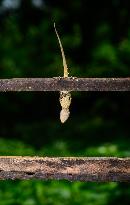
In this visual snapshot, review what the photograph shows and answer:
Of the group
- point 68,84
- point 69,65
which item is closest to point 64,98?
point 68,84

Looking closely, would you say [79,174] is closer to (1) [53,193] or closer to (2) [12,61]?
(1) [53,193]

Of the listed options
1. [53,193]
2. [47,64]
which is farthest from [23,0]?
[53,193]

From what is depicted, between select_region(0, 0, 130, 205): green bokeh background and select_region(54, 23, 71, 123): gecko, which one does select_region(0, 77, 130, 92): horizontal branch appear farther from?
select_region(0, 0, 130, 205): green bokeh background

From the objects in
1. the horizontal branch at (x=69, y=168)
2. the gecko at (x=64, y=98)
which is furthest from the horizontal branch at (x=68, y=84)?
the horizontal branch at (x=69, y=168)

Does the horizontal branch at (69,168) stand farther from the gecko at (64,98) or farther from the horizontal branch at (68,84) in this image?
the horizontal branch at (68,84)

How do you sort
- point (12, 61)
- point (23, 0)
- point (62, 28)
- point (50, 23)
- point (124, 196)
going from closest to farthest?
point (124, 196) → point (12, 61) → point (50, 23) → point (62, 28) → point (23, 0)

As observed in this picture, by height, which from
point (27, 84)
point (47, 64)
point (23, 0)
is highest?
point (23, 0)

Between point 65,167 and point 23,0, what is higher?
point 23,0

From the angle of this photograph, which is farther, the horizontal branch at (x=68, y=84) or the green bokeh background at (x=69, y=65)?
the green bokeh background at (x=69, y=65)
